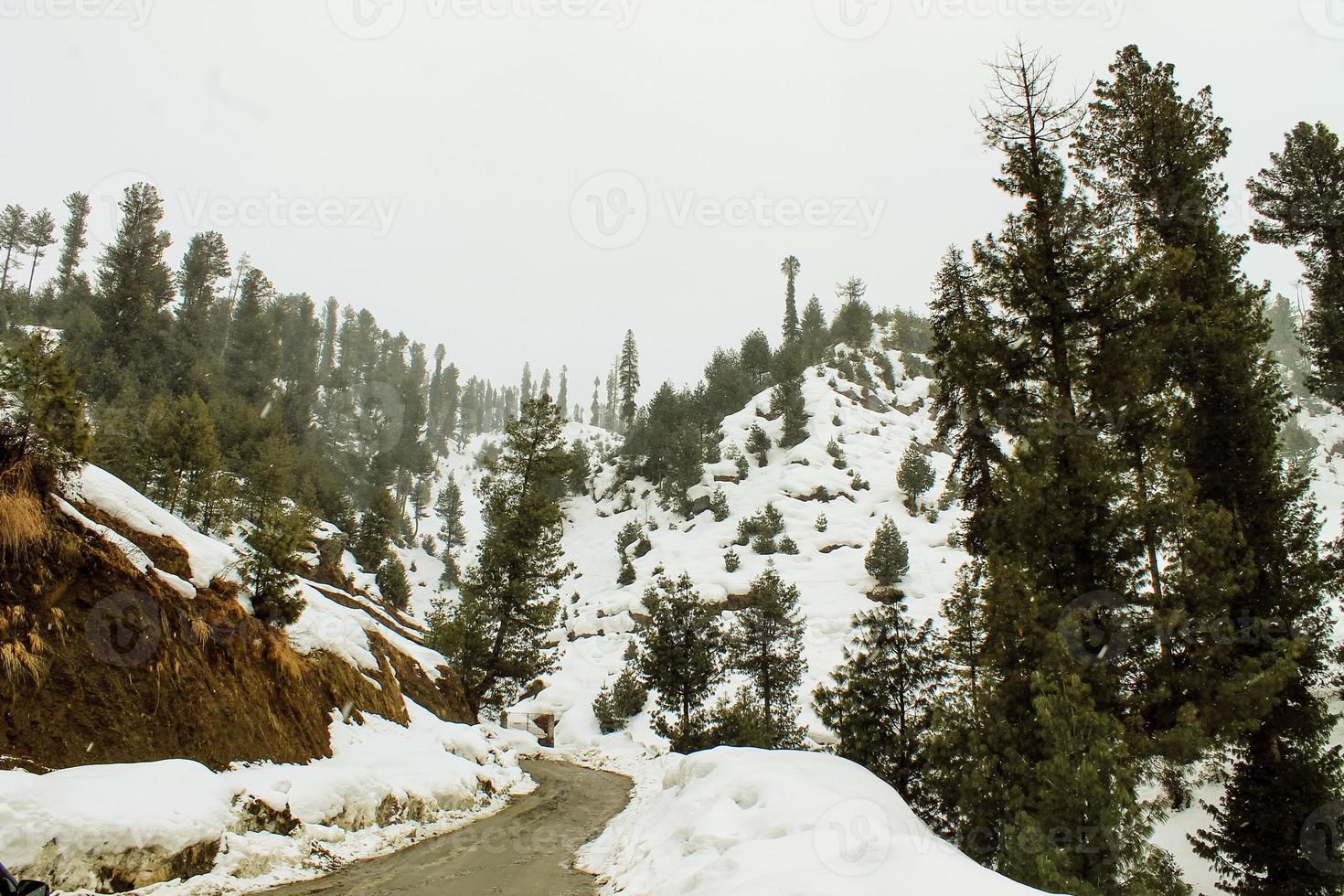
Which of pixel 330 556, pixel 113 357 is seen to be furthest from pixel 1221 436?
pixel 113 357

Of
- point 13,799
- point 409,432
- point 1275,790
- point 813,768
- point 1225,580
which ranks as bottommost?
point 1275,790

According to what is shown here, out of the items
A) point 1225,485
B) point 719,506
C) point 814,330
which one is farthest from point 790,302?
point 1225,485

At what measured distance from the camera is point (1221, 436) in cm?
1407

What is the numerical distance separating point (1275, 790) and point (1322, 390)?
1067cm

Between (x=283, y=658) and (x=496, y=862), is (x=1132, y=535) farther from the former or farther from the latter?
(x=283, y=658)

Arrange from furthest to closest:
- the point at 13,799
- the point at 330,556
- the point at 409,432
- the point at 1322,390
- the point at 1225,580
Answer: the point at 409,432 < the point at 330,556 < the point at 1322,390 < the point at 1225,580 < the point at 13,799

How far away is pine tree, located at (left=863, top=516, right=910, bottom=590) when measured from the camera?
4488 cm

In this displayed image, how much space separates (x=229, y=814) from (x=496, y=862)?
3.98 m

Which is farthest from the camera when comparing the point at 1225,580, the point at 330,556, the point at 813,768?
the point at 330,556

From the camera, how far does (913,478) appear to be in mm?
57406

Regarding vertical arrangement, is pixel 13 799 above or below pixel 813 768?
above

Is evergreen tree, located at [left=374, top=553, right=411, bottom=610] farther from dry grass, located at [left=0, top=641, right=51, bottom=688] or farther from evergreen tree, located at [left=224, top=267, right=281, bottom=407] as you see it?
dry grass, located at [left=0, top=641, right=51, bottom=688]

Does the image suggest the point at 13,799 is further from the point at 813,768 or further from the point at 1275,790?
the point at 1275,790

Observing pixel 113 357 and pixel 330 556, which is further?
pixel 113 357
